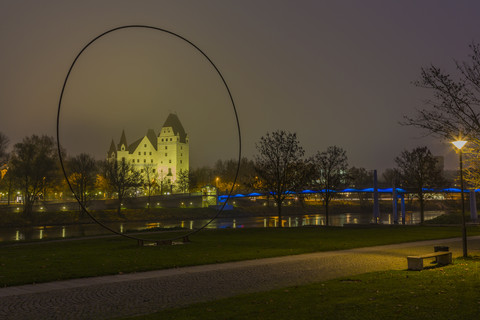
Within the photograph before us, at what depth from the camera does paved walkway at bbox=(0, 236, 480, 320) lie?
37.0 feet

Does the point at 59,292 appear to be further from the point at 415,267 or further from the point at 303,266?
the point at 415,267

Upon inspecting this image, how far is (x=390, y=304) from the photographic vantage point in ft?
36.3

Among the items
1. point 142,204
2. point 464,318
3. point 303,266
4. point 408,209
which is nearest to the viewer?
point 464,318

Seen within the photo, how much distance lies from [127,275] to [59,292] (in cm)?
328

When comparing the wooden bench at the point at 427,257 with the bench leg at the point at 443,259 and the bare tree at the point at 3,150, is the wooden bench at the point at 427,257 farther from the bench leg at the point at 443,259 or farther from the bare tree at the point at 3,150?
the bare tree at the point at 3,150

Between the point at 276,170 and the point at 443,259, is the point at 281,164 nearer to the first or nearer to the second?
the point at 276,170

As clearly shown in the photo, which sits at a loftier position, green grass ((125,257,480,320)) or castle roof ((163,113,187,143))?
castle roof ((163,113,187,143))

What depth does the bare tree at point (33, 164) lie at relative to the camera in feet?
246

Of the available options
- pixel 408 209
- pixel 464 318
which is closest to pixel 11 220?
pixel 464 318

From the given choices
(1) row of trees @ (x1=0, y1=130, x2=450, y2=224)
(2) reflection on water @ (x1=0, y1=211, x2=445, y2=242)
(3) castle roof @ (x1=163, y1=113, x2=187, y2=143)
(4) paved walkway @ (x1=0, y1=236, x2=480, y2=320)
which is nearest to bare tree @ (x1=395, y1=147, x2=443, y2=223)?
(1) row of trees @ (x1=0, y1=130, x2=450, y2=224)

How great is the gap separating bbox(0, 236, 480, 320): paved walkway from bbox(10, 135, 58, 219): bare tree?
6418 cm

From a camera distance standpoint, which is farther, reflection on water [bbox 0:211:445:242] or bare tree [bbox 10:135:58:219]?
bare tree [bbox 10:135:58:219]

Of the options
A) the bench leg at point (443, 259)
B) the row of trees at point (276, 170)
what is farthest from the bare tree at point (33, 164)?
the bench leg at point (443, 259)

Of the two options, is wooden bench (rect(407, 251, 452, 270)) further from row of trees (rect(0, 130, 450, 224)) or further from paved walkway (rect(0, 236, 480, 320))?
row of trees (rect(0, 130, 450, 224))
